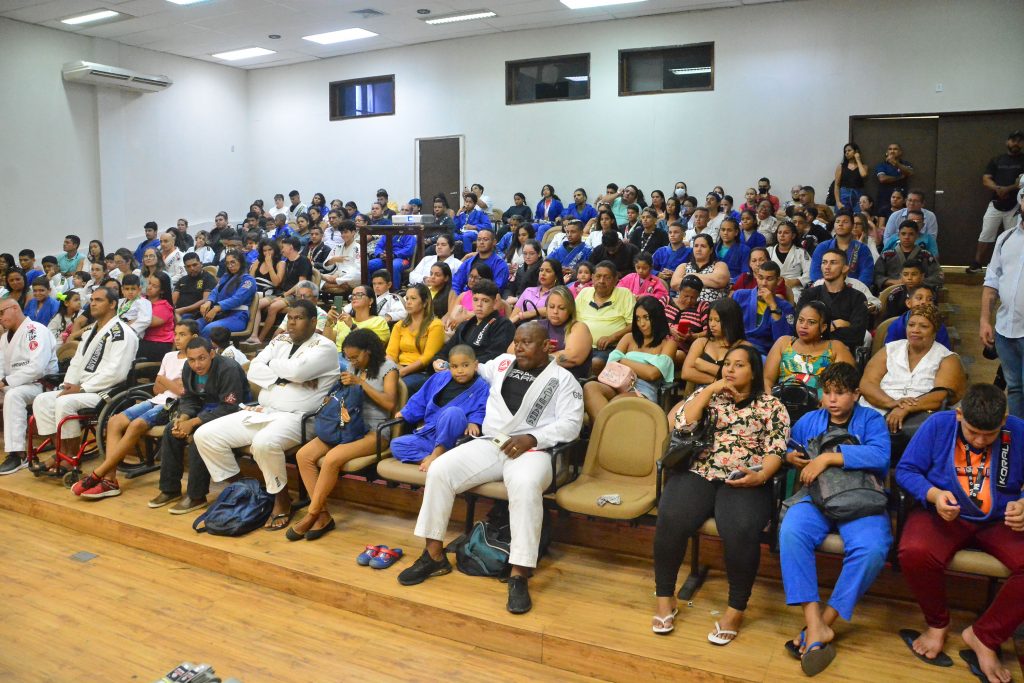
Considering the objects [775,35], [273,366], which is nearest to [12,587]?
[273,366]

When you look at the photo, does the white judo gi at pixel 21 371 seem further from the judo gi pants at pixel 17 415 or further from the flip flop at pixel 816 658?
the flip flop at pixel 816 658

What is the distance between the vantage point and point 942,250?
9.30 metres

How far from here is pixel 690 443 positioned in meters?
3.17

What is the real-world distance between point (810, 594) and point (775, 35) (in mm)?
8631

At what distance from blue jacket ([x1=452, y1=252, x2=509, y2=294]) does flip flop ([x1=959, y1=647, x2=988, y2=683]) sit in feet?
14.6

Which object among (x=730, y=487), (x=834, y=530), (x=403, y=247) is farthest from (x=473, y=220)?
(x=834, y=530)

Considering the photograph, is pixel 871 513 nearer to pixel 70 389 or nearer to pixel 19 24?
pixel 70 389

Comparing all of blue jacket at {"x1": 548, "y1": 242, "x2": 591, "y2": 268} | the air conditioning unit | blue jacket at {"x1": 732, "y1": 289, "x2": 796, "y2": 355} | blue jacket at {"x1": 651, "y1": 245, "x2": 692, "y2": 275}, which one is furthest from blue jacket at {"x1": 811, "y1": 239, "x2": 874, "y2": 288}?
the air conditioning unit

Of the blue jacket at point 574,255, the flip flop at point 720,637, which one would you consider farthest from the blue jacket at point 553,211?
the flip flop at point 720,637

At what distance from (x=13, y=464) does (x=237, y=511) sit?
225cm

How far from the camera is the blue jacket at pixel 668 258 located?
22.5 feet

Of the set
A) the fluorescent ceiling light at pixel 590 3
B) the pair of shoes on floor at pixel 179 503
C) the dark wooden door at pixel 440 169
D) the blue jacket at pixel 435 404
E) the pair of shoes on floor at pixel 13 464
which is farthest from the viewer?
the dark wooden door at pixel 440 169

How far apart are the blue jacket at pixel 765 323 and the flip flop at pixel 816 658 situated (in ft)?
7.69

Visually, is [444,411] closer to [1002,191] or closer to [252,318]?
[252,318]
